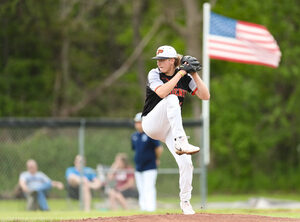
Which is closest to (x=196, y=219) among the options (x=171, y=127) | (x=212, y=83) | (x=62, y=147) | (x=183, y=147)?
(x=183, y=147)

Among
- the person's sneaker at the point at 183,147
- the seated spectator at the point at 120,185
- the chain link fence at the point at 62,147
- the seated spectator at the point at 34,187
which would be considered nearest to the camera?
the person's sneaker at the point at 183,147

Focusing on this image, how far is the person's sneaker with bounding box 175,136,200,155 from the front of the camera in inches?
325

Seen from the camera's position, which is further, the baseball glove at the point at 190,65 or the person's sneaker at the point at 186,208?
the person's sneaker at the point at 186,208

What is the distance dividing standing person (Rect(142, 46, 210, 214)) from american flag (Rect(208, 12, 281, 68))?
864 centimetres

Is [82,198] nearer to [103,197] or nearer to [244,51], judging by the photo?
[103,197]

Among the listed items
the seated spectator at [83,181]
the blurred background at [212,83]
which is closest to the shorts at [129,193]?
the seated spectator at [83,181]

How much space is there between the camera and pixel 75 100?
3291 centimetres

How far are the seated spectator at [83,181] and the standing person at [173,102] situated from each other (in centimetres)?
770

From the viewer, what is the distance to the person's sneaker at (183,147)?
8258 millimetres

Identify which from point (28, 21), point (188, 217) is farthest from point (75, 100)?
point (188, 217)

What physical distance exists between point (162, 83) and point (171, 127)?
0.58 metres

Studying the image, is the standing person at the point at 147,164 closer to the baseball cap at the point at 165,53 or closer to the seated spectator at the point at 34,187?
the seated spectator at the point at 34,187

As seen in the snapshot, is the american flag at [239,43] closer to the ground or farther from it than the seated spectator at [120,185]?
farther from it

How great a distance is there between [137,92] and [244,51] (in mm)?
19605
